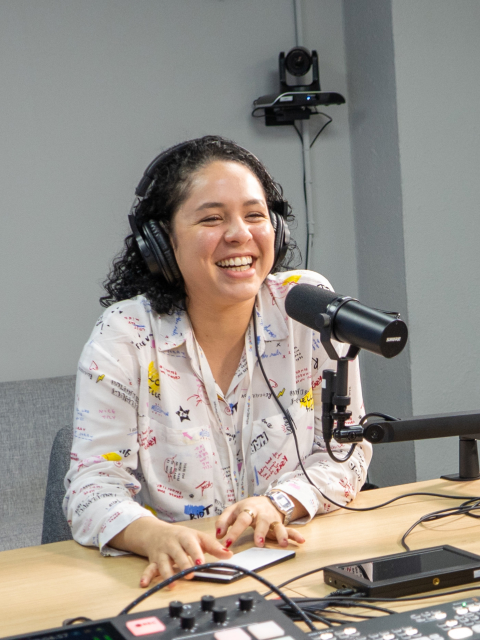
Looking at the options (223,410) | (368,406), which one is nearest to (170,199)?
(223,410)

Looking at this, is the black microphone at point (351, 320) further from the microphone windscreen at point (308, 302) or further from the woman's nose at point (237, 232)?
the woman's nose at point (237, 232)

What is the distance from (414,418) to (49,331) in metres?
1.73

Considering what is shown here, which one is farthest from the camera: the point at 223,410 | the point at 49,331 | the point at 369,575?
the point at 49,331

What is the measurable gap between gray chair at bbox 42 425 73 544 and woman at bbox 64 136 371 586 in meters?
0.19

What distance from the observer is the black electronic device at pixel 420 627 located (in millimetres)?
660

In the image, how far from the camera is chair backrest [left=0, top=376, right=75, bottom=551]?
214cm

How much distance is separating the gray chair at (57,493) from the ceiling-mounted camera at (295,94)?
1.58 metres

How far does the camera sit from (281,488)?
124cm

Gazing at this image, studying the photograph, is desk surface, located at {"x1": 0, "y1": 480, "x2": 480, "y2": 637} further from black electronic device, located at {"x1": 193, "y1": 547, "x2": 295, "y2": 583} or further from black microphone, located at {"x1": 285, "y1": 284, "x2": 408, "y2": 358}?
black microphone, located at {"x1": 285, "y1": 284, "x2": 408, "y2": 358}

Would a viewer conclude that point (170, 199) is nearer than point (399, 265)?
Yes

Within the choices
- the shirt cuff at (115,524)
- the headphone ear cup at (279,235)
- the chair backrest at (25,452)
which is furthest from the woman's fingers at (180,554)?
the chair backrest at (25,452)

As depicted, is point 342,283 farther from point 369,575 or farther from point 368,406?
point 369,575

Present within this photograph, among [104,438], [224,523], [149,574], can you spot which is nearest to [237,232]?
[104,438]

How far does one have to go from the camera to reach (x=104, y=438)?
1298mm
